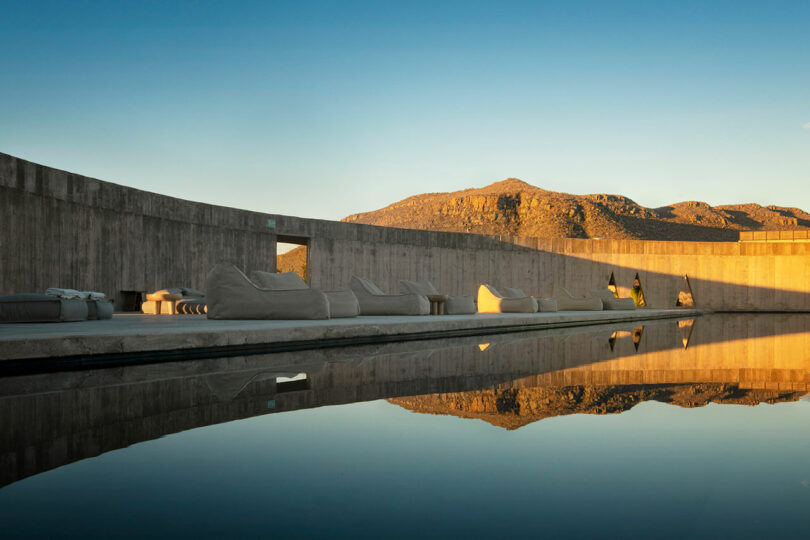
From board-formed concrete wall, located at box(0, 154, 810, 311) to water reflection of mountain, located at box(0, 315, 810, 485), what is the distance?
706 cm

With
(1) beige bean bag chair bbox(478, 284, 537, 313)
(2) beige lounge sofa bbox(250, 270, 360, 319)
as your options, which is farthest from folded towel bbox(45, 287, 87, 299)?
(1) beige bean bag chair bbox(478, 284, 537, 313)

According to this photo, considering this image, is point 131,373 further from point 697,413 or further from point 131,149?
point 131,149

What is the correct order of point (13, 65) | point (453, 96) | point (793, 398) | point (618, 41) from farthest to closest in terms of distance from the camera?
point (453, 96) < point (618, 41) < point (13, 65) < point (793, 398)

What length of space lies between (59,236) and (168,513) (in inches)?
416

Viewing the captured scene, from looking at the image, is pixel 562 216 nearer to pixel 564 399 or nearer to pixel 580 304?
pixel 580 304

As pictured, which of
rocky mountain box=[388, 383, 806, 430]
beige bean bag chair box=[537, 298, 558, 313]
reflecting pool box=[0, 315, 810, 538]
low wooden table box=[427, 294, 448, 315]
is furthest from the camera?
beige bean bag chair box=[537, 298, 558, 313]

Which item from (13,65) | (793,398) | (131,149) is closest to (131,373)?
(793,398)

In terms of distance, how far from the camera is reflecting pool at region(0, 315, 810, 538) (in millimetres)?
1361

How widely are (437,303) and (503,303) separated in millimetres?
2399

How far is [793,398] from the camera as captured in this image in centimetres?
338

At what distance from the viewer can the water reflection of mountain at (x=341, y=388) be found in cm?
223

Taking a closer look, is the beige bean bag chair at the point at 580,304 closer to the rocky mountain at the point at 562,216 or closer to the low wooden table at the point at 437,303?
the low wooden table at the point at 437,303

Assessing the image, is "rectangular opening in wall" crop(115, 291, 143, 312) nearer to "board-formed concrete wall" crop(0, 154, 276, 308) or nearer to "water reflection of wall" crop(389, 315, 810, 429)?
"board-formed concrete wall" crop(0, 154, 276, 308)

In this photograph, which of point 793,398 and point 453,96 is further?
point 453,96
